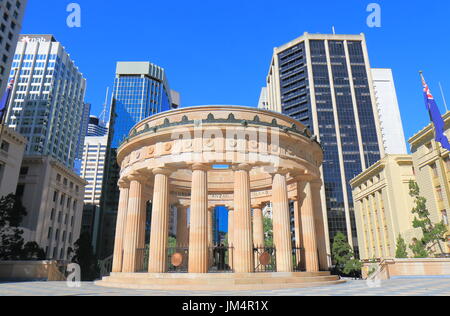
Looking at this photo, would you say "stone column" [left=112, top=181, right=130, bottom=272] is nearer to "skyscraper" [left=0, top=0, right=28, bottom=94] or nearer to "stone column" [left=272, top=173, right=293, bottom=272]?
"stone column" [left=272, top=173, right=293, bottom=272]

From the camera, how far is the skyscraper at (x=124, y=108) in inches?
5246

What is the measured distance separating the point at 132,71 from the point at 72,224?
338 feet

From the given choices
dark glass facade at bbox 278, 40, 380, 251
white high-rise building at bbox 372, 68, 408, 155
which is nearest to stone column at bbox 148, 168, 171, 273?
dark glass facade at bbox 278, 40, 380, 251

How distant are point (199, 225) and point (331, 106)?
11967 centimetres

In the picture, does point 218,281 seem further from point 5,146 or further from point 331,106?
point 331,106

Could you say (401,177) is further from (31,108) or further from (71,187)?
(31,108)

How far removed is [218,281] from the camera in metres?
19.5

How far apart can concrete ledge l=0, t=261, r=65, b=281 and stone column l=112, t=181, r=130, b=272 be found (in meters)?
7.57

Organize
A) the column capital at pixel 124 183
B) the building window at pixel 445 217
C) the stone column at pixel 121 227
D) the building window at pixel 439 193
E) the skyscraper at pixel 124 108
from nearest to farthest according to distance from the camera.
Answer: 1. the stone column at pixel 121 227
2. the column capital at pixel 124 183
3. the building window at pixel 445 217
4. the building window at pixel 439 193
5. the skyscraper at pixel 124 108

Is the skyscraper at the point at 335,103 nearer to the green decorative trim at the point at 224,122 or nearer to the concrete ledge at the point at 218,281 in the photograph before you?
the green decorative trim at the point at 224,122

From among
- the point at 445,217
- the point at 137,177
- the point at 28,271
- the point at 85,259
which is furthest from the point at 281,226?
the point at 85,259

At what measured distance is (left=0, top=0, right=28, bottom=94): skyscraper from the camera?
78688 millimetres

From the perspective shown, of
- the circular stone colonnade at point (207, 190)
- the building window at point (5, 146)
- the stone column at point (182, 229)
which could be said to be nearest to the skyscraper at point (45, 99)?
the building window at point (5, 146)

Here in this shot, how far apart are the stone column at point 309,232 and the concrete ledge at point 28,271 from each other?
81.2 ft
